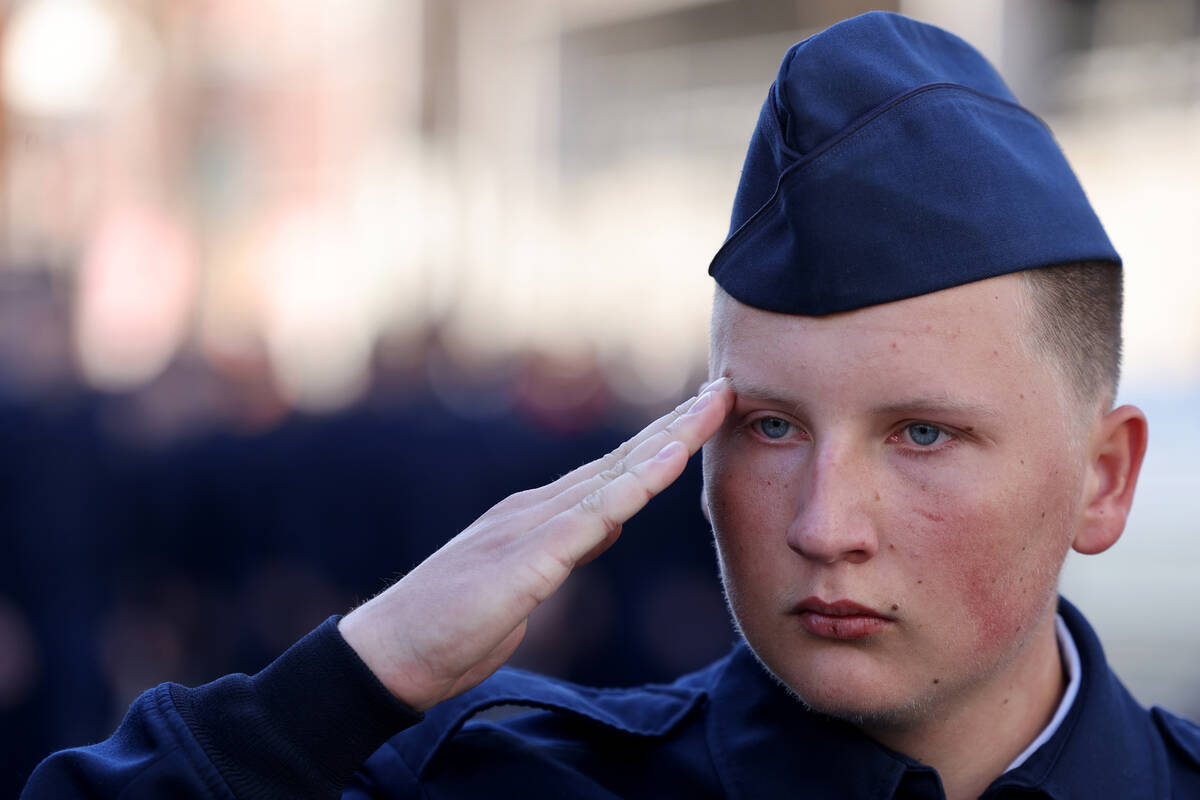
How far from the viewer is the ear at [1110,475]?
210cm

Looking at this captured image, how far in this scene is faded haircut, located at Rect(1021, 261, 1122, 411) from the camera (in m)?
1.96

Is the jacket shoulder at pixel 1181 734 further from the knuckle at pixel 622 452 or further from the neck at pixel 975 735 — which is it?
the knuckle at pixel 622 452

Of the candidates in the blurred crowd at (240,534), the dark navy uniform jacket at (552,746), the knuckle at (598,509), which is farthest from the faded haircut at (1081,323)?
the blurred crowd at (240,534)

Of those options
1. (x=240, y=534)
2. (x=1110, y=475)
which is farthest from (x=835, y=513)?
(x=240, y=534)

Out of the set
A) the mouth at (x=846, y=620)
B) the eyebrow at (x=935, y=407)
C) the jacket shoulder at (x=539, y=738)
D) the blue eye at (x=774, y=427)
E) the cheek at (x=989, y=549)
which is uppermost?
the eyebrow at (x=935, y=407)

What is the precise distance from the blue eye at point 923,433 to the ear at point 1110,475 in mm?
366

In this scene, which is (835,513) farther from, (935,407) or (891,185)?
(891,185)

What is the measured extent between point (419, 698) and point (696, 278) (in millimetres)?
10708

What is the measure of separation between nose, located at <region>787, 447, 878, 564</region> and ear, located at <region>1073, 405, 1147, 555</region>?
1.55ft

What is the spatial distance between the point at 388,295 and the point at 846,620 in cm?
1154

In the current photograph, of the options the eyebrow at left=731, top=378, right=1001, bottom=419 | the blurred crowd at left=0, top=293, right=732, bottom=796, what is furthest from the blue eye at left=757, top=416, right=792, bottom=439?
the blurred crowd at left=0, top=293, right=732, bottom=796

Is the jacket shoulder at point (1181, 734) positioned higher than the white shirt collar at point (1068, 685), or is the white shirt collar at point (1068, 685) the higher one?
the white shirt collar at point (1068, 685)

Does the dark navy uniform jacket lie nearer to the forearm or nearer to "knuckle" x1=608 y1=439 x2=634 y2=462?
the forearm

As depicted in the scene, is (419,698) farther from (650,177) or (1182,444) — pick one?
(650,177)
